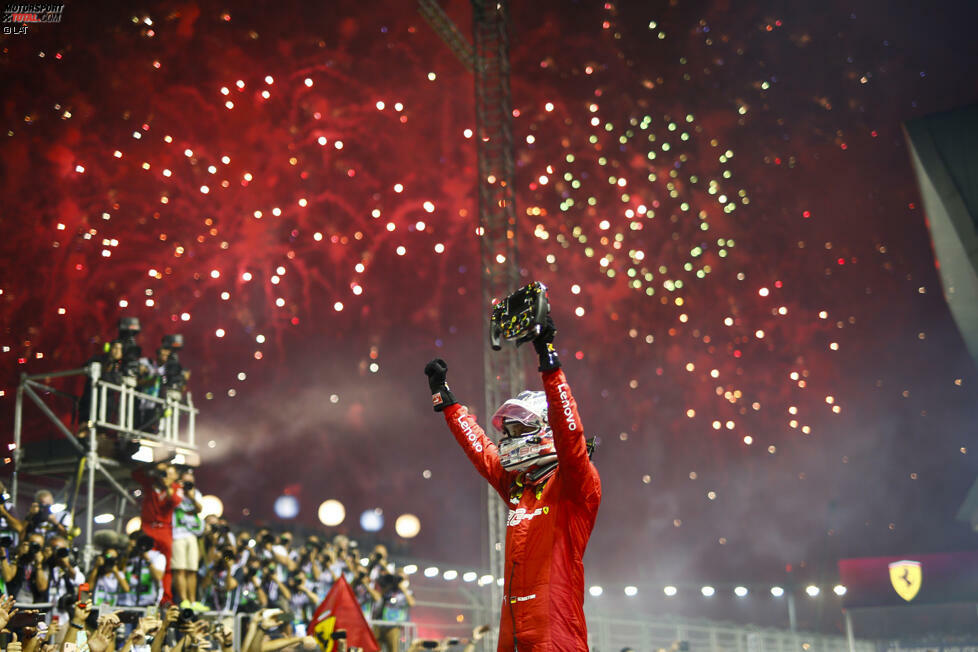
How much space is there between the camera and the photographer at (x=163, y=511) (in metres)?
9.25

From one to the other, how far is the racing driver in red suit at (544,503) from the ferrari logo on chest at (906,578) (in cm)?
2338

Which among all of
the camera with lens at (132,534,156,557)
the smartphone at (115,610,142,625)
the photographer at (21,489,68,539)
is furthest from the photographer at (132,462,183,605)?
the smartphone at (115,610,142,625)

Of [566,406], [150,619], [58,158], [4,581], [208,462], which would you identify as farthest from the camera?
[208,462]

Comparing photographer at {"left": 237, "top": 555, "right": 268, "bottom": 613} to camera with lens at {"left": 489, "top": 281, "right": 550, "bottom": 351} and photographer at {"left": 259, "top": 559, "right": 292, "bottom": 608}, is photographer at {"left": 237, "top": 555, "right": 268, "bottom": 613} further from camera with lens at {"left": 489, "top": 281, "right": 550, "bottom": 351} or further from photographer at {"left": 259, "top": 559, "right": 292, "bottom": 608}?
camera with lens at {"left": 489, "top": 281, "right": 550, "bottom": 351}

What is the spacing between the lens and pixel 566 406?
11.2 ft

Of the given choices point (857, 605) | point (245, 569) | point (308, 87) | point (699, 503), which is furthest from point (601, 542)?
point (245, 569)

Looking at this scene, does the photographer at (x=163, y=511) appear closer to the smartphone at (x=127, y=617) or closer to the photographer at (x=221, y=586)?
the photographer at (x=221, y=586)

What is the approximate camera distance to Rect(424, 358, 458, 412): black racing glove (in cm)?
404

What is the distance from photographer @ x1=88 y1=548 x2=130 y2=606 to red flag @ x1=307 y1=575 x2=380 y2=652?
5.95 ft

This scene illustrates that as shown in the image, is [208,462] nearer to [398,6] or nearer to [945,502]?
[398,6]

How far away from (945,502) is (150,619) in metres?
28.4

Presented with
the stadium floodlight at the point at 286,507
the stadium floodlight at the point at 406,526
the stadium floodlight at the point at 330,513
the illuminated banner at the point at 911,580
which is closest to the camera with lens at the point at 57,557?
the stadium floodlight at the point at 286,507

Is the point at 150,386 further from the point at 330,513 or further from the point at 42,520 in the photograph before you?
the point at 330,513

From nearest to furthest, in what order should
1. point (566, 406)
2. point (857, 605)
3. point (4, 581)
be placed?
point (566, 406) → point (4, 581) → point (857, 605)
